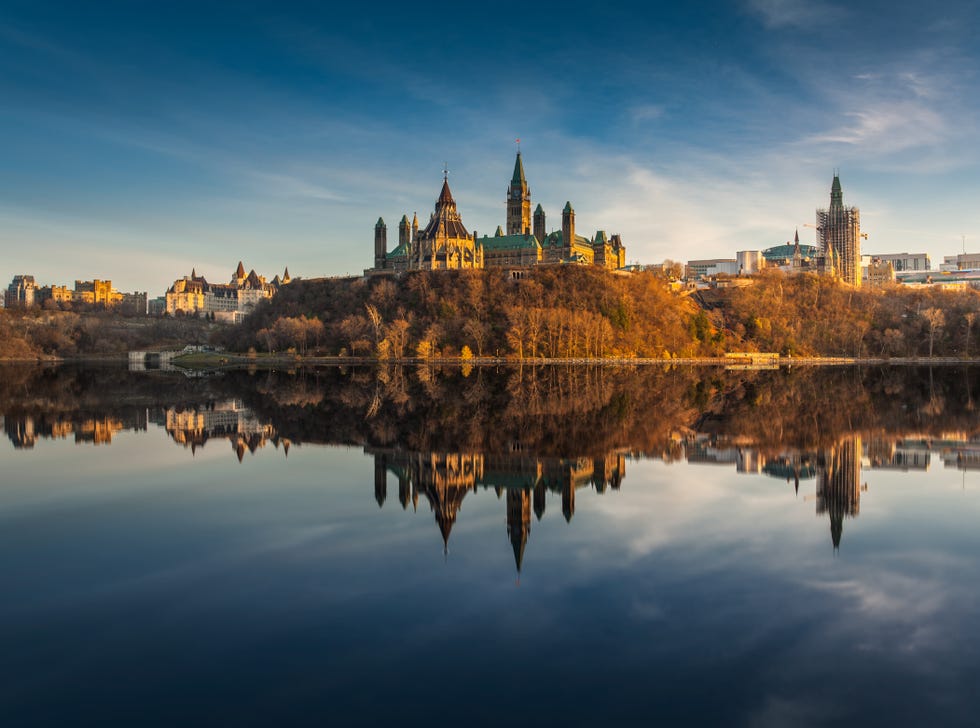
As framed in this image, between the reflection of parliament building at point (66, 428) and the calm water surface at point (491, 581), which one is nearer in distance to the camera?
the calm water surface at point (491, 581)

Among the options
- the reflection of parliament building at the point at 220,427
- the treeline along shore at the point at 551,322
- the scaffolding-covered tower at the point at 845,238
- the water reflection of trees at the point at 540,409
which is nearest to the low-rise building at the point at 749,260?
the scaffolding-covered tower at the point at 845,238

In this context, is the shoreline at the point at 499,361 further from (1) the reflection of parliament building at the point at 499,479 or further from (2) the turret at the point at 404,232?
(1) the reflection of parliament building at the point at 499,479

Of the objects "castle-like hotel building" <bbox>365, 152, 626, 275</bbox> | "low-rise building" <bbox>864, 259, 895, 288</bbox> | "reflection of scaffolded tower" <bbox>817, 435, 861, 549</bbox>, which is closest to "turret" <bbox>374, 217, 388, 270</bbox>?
"castle-like hotel building" <bbox>365, 152, 626, 275</bbox>

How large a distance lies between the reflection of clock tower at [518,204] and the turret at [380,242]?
77.6ft

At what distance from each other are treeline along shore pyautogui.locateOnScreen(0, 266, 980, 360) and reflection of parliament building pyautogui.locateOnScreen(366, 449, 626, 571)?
235 ft

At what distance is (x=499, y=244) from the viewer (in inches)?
5094

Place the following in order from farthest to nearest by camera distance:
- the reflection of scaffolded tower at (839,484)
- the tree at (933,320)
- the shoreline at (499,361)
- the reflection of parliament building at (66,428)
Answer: the tree at (933,320) → the shoreline at (499,361) → the reflection of parliament building at (66,428) → the reflection of scaffolded tower at (839,484)

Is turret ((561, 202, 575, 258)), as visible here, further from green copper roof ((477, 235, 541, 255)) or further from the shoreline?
the shoreline

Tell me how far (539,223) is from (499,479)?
125417mm

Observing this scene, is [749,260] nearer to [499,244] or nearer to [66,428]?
[499,244]

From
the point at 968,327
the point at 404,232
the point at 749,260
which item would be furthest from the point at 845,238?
the point at 404,232

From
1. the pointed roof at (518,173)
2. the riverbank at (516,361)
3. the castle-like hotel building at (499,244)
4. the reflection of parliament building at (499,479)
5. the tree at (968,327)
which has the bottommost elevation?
the reflection of parliament building at (499,479)

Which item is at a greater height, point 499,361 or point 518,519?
point 499,361

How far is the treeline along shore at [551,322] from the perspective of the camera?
99.4 m
